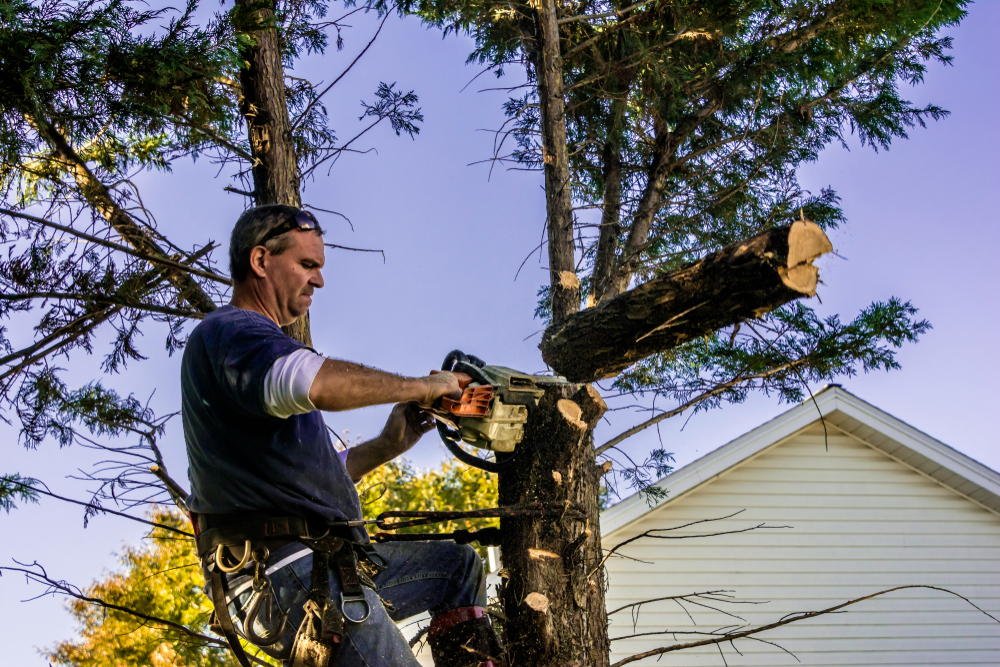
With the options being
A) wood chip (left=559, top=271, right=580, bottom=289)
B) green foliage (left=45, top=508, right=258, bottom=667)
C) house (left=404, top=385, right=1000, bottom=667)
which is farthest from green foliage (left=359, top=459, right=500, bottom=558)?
wood chip (left=559, top=271, right=580, bottom=289)

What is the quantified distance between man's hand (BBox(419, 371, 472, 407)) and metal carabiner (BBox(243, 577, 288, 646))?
0.78 m

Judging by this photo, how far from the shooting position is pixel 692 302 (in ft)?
11.0

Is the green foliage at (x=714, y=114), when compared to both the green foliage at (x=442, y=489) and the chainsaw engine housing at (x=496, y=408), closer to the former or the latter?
the chainsaw engine housing at (x=496, y=408)

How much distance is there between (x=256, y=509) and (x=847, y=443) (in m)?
7.93

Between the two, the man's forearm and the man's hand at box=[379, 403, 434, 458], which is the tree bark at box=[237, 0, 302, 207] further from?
the man's forearm

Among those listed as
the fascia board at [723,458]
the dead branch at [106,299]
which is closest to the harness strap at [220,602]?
the dead branch at [106,299]

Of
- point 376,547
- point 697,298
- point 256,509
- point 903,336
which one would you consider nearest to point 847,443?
point 903,336

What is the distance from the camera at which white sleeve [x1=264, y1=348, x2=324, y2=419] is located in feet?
7.82

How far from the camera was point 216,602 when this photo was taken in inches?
110

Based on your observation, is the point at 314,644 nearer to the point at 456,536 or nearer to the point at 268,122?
the point at 456,536

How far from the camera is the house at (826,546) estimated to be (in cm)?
801

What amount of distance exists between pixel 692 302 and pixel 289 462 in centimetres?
171

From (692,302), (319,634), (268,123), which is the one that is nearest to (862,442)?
(692,302)

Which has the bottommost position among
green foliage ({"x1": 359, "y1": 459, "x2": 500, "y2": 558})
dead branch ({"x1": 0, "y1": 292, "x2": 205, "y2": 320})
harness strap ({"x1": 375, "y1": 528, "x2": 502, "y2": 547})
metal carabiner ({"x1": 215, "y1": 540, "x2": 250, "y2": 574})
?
metal carabiner ({"x1": 215, "y1": 540, "x2": 250, "y2": 574})
